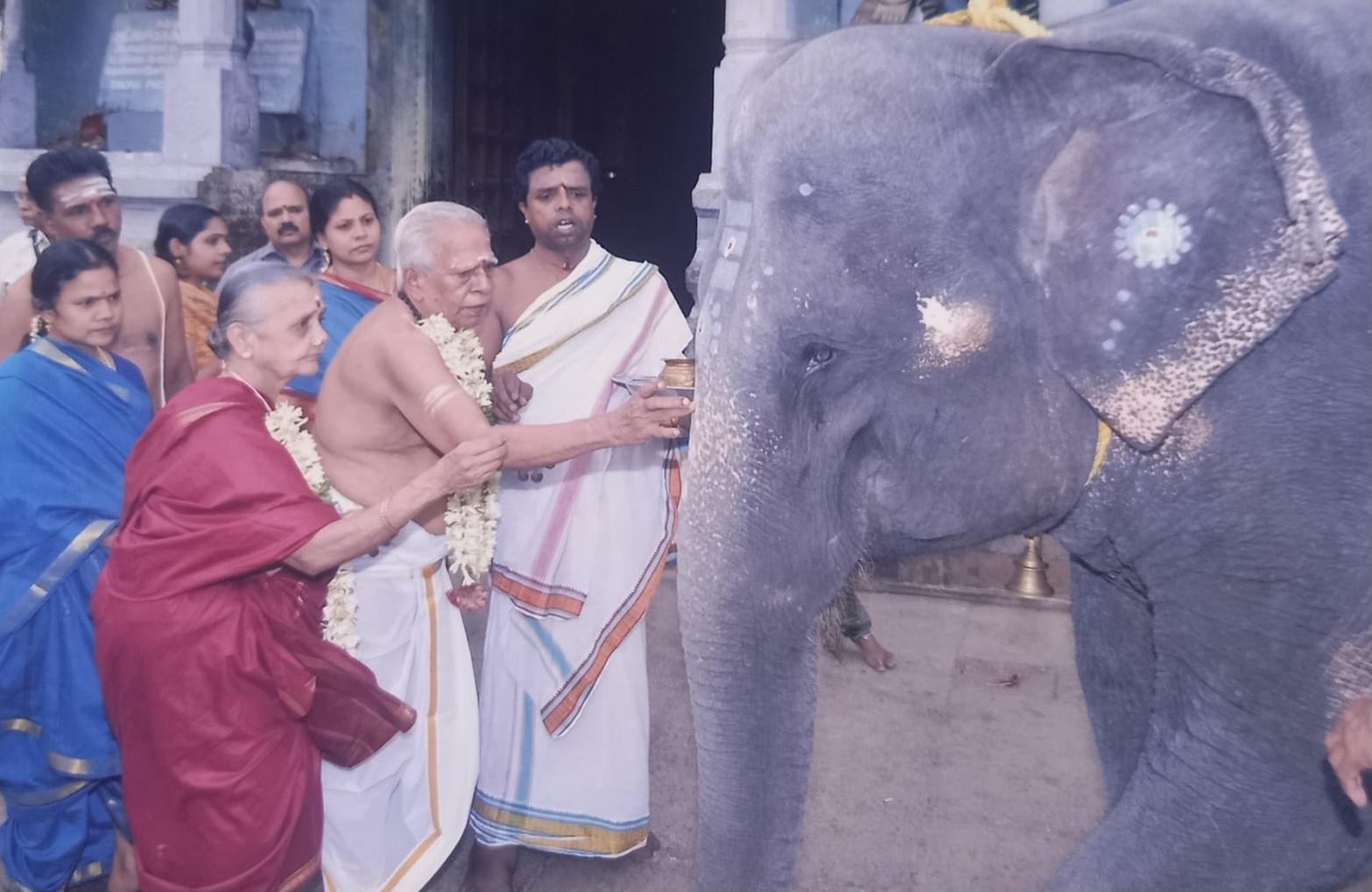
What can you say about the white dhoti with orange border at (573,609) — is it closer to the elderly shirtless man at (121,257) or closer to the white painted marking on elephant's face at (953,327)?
the elderly shirtless man at (121,257)

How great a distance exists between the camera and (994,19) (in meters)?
1.65

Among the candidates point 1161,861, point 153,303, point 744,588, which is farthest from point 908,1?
point 153,303

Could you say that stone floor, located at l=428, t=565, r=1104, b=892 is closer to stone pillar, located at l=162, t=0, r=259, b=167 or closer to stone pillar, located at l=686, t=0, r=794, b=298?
stone pillar, located at l=686, t=0, r=794, b=298

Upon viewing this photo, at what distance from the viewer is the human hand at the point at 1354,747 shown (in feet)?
4.56

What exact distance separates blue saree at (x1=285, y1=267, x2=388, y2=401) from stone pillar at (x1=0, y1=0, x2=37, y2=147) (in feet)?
18.5

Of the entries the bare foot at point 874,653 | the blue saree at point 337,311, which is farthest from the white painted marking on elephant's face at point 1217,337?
the bare foot at point 874,653

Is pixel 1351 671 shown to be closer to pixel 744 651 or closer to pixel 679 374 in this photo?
pixel 744 651

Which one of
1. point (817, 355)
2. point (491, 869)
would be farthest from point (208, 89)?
point (817, 355)

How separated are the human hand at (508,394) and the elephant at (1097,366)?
58.5 inches

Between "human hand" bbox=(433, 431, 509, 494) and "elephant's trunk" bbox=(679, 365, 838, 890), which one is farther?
"human hand" bbox=(433, 431, 509, 494)

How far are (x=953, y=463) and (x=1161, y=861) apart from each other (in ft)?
1.92

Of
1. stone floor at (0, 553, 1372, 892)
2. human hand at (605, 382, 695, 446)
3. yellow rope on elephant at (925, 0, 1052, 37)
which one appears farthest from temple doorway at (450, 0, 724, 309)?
yellow rope on elephant at (925, 0, 1052, 37)

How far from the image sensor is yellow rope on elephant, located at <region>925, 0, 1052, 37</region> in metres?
1.59

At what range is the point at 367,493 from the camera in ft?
9.05
